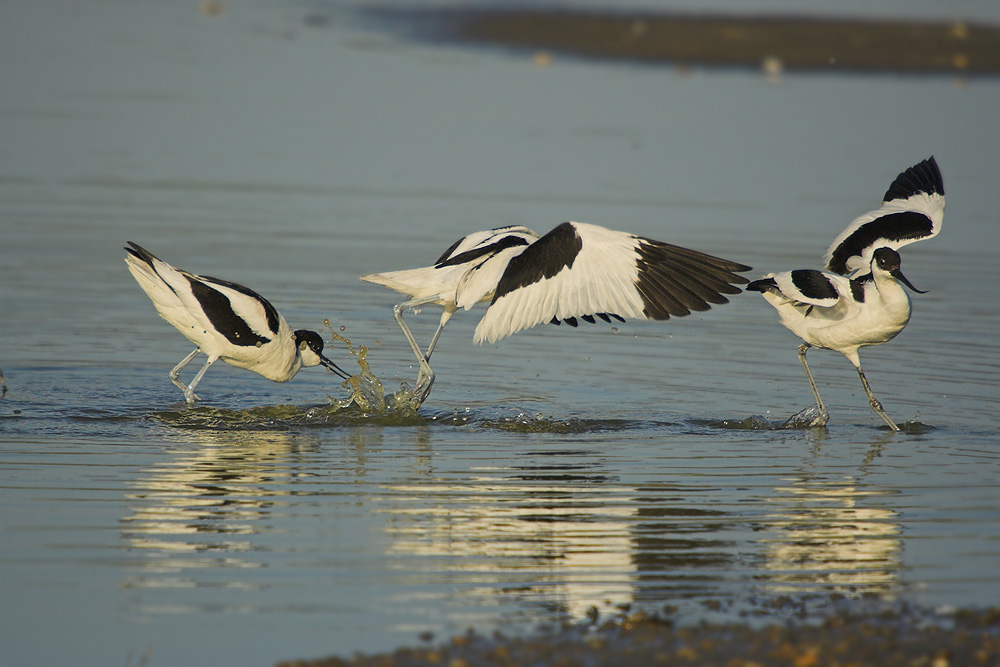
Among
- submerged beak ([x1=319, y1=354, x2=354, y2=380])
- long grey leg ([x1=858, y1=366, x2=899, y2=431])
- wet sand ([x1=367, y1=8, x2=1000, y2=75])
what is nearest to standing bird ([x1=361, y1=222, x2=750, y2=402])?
long grey leg ([x1=858, y1=366, x2=899, y2=431])

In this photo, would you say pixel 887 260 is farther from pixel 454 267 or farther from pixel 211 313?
pixel 211 313

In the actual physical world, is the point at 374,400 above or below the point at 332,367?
below

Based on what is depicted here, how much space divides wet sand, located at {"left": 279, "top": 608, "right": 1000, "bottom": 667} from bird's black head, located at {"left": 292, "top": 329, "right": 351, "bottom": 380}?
14.4 feet

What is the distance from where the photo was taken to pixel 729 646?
443cm

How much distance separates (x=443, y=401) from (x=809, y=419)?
2.30 m

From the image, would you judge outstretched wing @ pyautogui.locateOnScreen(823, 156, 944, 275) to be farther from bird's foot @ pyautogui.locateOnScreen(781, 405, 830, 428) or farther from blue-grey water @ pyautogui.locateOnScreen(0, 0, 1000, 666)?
bird's foot @ pyautogui.locateOnScreen(781, 405, 830, 428)

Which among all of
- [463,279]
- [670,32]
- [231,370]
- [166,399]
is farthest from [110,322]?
[670,32]

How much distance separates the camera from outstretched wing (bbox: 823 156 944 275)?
849cm

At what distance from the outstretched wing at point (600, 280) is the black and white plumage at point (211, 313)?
1.46 m

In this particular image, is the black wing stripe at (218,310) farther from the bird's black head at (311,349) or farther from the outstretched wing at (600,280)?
the outstretched wing at (600,280)

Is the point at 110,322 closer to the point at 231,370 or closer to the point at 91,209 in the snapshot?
the point at 231,370

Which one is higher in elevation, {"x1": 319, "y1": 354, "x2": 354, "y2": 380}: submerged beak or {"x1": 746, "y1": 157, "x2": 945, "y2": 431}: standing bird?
{"x1": 746, "y1": 157, "x2": 945, "y2": 431}: standing bird

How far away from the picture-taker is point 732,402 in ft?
27.5

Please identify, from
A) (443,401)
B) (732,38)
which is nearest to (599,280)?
(443,401)
